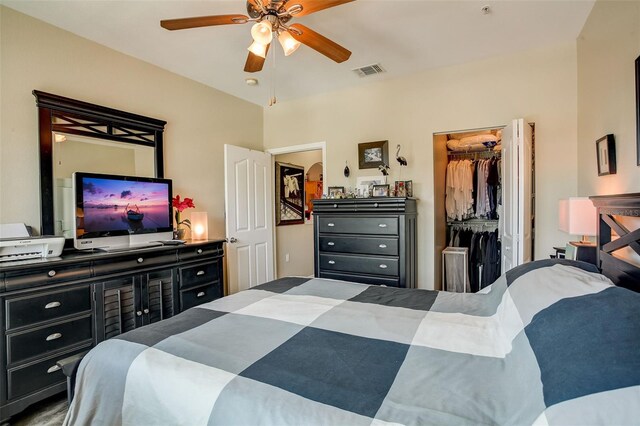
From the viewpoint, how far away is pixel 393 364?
3.45 ft

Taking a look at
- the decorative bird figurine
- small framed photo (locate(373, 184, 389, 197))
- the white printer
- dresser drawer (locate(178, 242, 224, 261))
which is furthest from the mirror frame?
the decorative bird figurine

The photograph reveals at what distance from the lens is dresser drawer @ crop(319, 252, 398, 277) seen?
3.14 meters

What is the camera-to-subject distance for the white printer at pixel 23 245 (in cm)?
195

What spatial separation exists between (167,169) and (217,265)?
3.83 ft

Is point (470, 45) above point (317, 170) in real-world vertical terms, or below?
Answer: above

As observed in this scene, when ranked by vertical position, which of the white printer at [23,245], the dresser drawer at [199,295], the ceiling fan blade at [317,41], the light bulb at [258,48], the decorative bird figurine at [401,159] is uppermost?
the ceiling fan blade at [317,41]

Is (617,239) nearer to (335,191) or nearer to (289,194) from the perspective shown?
(335,191)

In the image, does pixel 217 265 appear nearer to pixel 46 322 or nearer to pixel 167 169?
pixel 167 169

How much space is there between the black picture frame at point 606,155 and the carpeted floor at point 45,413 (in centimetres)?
366

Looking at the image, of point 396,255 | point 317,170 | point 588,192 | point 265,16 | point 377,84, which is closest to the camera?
point 265,16

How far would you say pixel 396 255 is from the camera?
3.12 metres

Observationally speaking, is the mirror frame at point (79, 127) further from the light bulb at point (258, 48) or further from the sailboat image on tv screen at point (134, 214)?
the light bulb at point (258, 48)

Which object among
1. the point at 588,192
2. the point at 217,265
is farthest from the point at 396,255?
the point at 217,265

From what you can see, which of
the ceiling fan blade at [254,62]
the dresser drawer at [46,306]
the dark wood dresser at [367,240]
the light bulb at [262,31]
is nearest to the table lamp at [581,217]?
the dark wood dresser at [367,240]
